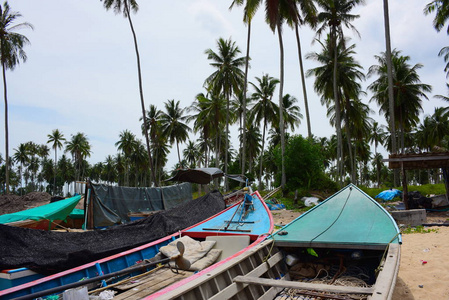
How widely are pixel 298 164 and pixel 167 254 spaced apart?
17410 mm

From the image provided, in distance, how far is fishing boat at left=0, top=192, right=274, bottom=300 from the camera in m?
4.27

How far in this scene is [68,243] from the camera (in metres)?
5.80

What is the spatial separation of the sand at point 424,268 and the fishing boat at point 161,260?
253cm

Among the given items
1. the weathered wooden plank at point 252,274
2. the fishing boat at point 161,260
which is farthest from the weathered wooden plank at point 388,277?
the fishing boat at point 161,260

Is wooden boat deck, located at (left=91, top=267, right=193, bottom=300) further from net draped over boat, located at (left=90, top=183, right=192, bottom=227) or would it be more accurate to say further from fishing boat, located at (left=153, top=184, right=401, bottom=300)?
net draped over boat, located at (left=90, top=183, right=192, bottom=227)

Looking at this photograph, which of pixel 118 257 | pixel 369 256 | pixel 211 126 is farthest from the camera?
pixel 211 126

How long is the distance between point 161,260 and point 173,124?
103 ft

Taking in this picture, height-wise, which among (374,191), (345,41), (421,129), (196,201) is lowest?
(374,191)

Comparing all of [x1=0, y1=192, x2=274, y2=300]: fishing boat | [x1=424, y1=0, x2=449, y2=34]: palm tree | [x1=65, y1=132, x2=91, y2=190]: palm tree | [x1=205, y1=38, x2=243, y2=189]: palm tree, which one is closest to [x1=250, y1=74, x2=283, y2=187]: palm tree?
[x1=205, y1=38, x2=243, y2=189]: palm tree

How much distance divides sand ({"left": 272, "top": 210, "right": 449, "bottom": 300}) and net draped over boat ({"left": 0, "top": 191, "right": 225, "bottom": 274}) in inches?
197

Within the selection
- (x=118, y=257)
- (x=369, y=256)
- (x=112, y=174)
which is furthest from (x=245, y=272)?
(x=112, y=174)

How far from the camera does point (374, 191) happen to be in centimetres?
2573

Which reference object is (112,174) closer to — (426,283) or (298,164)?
(298,164)

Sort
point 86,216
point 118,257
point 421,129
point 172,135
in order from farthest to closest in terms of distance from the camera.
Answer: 1. point 421,129
2. point 172,135
3. point 86,216
4. point 118,257
